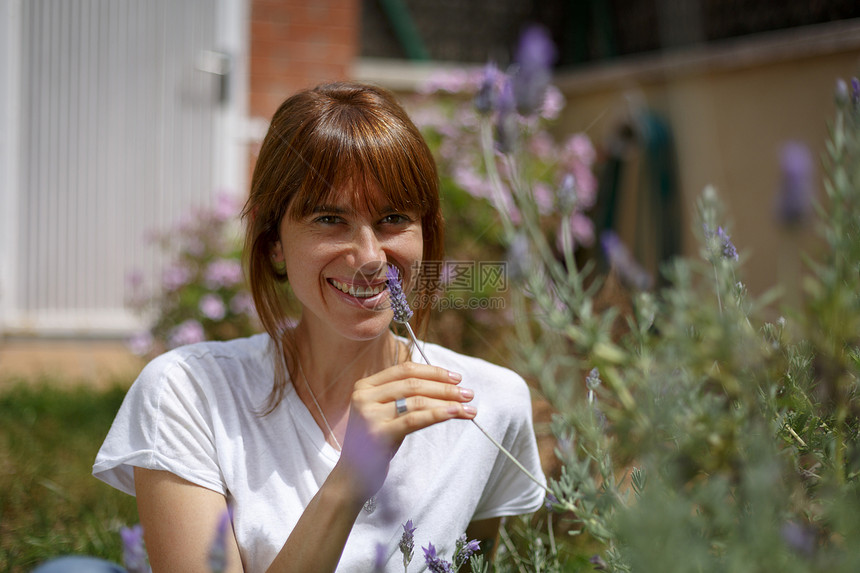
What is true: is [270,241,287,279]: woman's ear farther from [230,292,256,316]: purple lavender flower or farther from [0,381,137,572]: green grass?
[230,292,256,316]: purple lavender flower

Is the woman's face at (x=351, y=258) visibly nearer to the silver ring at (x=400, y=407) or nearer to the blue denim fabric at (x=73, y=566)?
the silver ring at (x=400, y=407)

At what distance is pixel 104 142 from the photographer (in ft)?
15.8

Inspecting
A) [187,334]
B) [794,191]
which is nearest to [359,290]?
[794,191]

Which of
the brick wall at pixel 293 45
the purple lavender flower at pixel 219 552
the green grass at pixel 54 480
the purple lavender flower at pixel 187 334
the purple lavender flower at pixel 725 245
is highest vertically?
the brick wall at pixel 293 45

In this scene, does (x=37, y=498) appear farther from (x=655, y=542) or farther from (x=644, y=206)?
(x=644, y=206)

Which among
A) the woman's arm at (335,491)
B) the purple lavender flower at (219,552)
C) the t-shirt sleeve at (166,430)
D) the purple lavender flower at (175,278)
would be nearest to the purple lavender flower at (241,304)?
the purple lavender flower at (175,278)

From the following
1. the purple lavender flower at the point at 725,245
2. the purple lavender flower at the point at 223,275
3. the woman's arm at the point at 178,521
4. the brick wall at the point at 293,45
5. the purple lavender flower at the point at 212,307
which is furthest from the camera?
the brick wall at the point at 293,45

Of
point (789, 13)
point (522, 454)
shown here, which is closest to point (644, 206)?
point (789, 13)

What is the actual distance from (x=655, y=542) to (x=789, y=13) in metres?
4.32

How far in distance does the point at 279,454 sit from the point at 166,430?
0.24 meters

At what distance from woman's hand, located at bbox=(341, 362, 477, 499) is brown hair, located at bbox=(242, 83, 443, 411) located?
1.46 feet

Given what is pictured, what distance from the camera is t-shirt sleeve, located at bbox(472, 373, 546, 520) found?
1765mm

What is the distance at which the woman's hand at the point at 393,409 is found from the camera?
45.4 inches

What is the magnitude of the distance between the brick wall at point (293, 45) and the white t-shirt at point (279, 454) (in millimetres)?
3468
